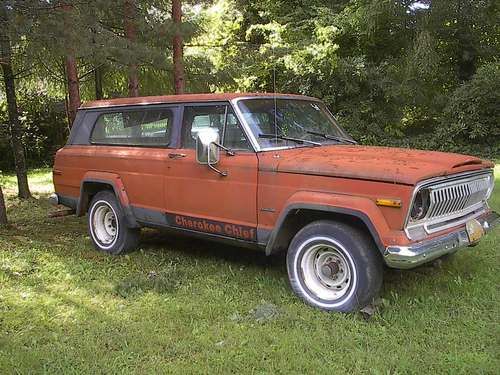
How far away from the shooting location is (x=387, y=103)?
1903 centimetres

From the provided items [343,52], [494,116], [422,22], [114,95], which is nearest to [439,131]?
[494,116]

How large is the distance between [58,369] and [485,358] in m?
2.81

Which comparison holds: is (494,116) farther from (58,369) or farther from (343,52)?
(58,369)

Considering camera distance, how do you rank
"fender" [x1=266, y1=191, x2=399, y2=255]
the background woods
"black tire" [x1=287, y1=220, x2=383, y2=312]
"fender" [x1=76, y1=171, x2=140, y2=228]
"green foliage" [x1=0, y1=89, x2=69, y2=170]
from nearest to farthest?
"fender" [x1=266, y1=191, x2=399, y2=255], "black tire" [x1=287, y1=220, x2=383, y2=312], "fender" [x1=76, y1=171, x2=140, y2=228], the background woods, "green foliage" [x1=0, y1=89, x2=69, y2=170]

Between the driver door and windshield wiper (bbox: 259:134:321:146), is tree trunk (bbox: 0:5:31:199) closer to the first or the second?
the driver door

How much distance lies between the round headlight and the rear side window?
2.82m

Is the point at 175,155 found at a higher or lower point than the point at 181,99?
lower

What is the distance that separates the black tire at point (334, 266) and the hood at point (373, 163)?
48 cm

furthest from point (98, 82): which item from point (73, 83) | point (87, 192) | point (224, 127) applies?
point (224, 127)

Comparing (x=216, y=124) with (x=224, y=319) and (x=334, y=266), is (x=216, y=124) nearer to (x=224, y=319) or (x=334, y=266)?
(x=334, y=266)

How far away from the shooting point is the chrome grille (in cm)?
410

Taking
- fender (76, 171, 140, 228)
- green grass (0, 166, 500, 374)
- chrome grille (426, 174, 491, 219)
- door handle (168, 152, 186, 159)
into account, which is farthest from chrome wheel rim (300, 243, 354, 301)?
fender (76, 171, 140, 228)

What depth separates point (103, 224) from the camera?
661 cm

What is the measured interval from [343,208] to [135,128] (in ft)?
9.93
